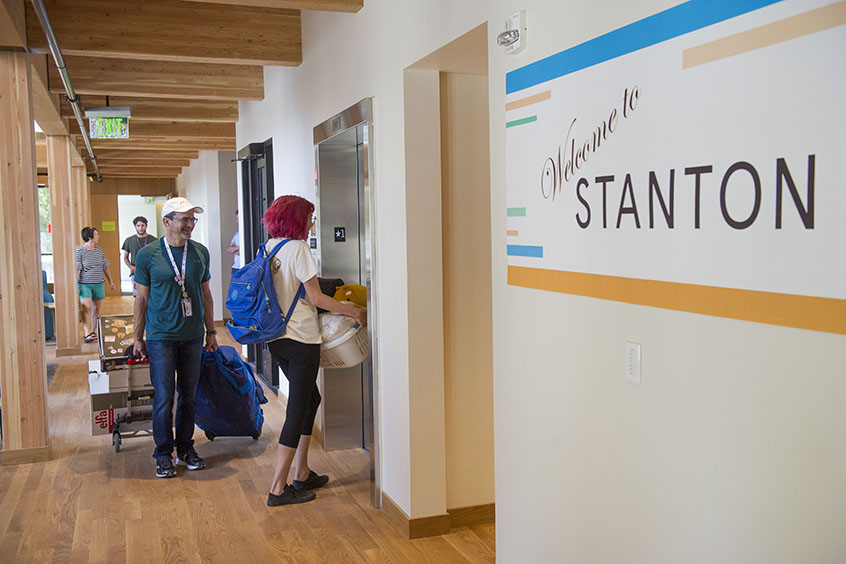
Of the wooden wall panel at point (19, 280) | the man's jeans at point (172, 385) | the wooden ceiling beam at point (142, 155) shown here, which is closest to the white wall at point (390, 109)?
the man's jeans at point (172, 385)

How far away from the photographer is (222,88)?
729 cm

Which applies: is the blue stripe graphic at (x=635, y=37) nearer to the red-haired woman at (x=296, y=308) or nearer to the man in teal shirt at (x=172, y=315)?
the red-haired woman at (x=296, y=308)

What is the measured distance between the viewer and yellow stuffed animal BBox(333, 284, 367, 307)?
467cm

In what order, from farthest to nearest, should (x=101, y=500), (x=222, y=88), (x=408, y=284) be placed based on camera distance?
1. (x=222, y=88)
2. (x=101, y=500)
3. (x=408, y=284)

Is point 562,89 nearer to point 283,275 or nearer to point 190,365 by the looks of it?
point 283,275

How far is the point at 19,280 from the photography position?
5.42m

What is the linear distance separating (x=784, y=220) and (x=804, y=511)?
589mm

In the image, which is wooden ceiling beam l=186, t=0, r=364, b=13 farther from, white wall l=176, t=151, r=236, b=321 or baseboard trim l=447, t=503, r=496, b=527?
white wall l=176, t=151, r=236, b=321

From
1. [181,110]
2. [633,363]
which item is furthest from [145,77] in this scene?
[633,363]

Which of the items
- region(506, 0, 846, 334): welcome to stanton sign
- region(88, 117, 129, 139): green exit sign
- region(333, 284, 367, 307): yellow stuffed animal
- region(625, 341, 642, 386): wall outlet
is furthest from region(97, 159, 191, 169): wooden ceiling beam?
region(625, 341, 642, 386): wall outlet

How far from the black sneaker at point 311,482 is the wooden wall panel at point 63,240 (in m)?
6.27

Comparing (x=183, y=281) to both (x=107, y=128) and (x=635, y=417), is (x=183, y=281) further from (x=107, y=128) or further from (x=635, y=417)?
(x=107, y=128)

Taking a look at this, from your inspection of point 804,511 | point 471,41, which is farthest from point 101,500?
point 804,511

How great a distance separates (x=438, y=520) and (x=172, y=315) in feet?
6.90
